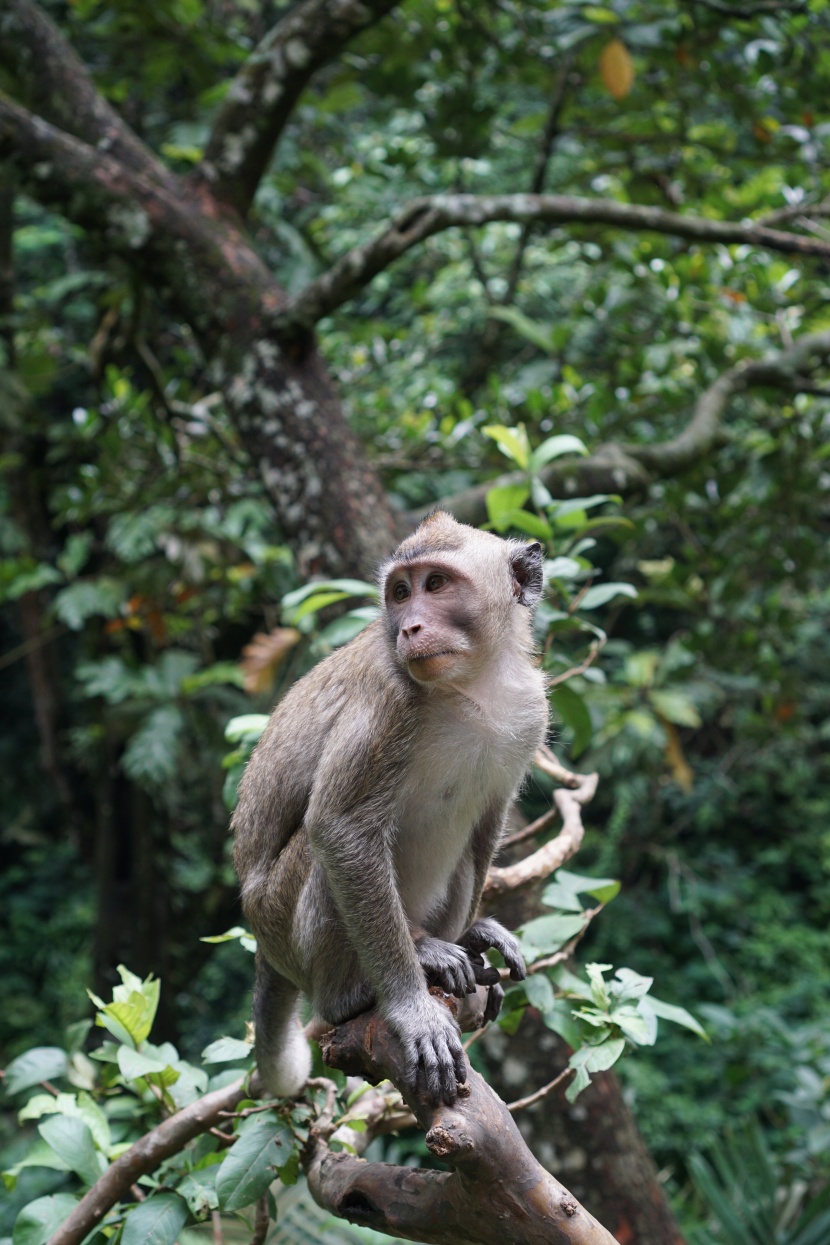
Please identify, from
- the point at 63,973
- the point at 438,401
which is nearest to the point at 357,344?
the point at 438,401

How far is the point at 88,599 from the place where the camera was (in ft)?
16.8

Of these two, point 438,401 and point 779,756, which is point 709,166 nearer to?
point 438,401

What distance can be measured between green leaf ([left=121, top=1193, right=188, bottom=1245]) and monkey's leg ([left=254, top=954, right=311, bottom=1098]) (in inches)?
10.5

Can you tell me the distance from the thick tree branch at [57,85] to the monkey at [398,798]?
290 cm

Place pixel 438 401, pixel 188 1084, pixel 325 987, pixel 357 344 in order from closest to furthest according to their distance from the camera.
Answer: pixel 325 987 → pixel 188 1084 → pixel 438 401 → pixel 357 344

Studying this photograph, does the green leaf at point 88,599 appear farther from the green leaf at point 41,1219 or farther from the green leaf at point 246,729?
the green leaf at point 41,1219

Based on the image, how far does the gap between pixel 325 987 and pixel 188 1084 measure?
0.45 metres

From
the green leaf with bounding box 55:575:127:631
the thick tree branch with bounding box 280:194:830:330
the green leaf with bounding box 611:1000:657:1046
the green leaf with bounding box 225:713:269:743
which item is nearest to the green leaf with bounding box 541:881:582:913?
the green leaf with bounding box 611:1000:657:1046

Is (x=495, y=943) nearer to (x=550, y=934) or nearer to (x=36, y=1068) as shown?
(x=550, y=934)

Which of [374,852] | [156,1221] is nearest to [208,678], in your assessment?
[374,852]

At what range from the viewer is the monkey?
6.46 feet

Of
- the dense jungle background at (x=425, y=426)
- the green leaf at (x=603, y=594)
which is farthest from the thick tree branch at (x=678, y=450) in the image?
the green leaf at (x=603, y=594)

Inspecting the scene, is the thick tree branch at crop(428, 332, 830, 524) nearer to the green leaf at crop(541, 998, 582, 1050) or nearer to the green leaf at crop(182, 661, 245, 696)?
the green leaf at crop(182, 661, 245, 696)

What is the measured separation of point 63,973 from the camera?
905cm
